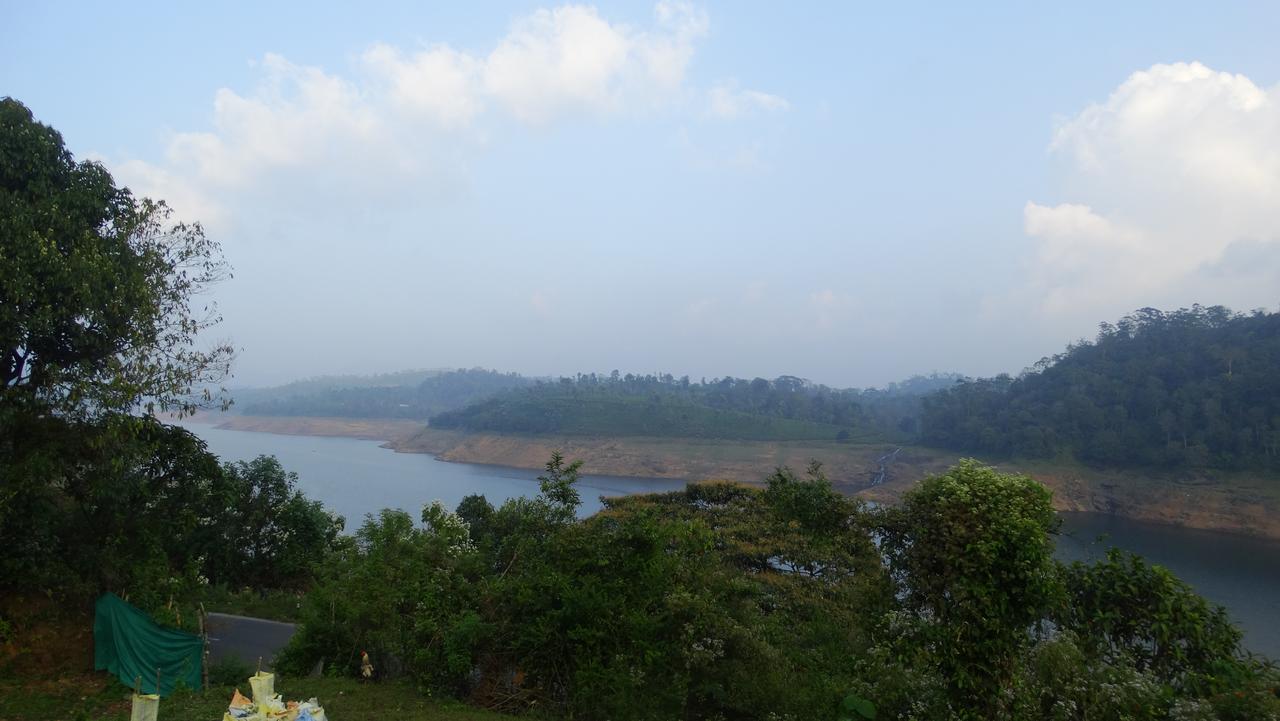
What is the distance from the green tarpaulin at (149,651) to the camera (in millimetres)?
8266

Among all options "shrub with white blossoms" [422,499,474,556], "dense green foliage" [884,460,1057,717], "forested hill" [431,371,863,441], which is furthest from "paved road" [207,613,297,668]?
"forested hill" [431,371,863,441]

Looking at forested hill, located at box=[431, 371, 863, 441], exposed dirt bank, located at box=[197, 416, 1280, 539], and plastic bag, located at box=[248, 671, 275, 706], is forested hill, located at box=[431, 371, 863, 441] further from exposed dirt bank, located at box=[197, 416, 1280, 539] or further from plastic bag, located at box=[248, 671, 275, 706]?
plastic bag, located at box=[248, 671, 275, 706]

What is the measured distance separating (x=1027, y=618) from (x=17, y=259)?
1074 centimetres

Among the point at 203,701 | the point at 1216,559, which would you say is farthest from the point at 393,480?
the point at 1216,559

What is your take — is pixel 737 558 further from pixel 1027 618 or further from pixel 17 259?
pixel 17 259

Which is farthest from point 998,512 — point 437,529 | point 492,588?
point 437,529

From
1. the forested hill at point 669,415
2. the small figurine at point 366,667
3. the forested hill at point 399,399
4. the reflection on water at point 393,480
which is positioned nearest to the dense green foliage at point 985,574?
the small figurine at point 366,667

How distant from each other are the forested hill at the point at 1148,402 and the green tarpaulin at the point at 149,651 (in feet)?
162

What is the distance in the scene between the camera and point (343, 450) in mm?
80125

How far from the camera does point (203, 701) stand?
7.74 m

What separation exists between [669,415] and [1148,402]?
37.5 meters

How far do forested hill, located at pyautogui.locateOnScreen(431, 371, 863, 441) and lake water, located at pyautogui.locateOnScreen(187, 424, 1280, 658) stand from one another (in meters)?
6.84

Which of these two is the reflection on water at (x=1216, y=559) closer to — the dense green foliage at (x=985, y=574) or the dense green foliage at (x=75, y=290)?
the dense green foliage at (x=985, y=574)

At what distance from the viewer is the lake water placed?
25.2 metres
